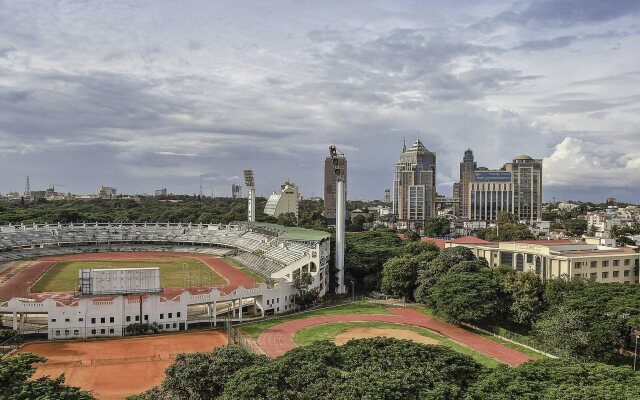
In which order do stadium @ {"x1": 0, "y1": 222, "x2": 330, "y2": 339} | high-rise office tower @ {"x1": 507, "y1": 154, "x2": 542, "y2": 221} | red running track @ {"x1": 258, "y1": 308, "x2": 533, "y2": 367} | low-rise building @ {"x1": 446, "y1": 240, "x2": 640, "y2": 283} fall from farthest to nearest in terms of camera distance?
high-rise office tower @ {"x1": 507, "y1": 154, "x2": 542, "y2": 221}, low-rise building @ {"x1": 446, "y1": 240, "x2": 640, "y2": 283}, stadium @ {"x1": 0, "y1": 222, "x2": 330, "y2": 339}, red running track @ {"x1": 258, "y1": 308, "x2": 533, "y2": 367}

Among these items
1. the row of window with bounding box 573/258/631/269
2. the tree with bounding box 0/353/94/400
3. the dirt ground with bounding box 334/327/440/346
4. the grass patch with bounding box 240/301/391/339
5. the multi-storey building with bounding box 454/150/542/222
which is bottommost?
the dirt ground with bounding box 334/327/440/346

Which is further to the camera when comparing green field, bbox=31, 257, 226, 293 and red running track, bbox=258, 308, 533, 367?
green field, bbox=31, 257, 226, 293

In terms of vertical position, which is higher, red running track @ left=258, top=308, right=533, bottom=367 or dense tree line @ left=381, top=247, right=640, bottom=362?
dense tree line @ left=381, top=247, right=640, bottom=362

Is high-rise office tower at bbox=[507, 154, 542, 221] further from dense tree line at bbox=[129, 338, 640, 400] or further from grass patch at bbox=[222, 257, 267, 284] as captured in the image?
dense tree line at bbox=[129, 338, 640, 400]

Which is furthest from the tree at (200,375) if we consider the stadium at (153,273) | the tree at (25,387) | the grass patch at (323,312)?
the stadium at (153,273)

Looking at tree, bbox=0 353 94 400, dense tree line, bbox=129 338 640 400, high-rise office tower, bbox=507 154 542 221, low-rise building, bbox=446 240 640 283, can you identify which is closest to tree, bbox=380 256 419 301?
low-rise building, bbox=446 240 640 283

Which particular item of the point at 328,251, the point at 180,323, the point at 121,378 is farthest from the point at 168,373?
the point at 328,251

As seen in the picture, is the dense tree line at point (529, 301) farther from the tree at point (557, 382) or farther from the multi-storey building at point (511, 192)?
the multi-storey building at point (511, 192)
